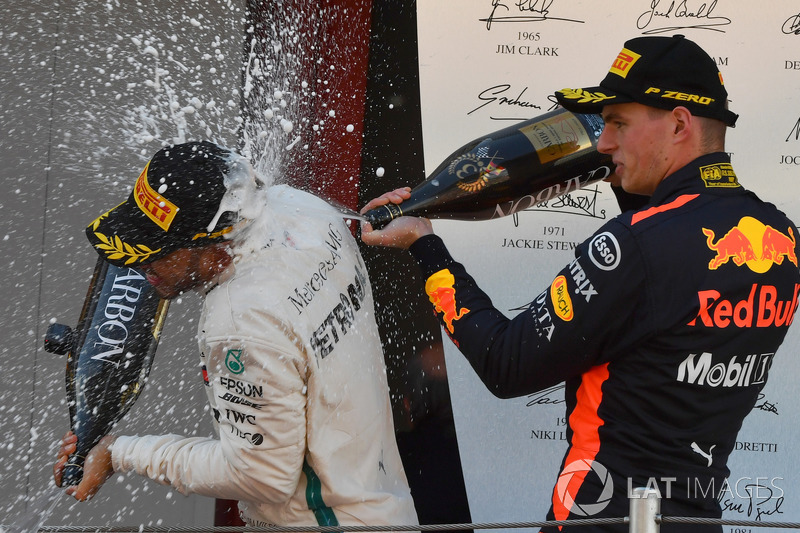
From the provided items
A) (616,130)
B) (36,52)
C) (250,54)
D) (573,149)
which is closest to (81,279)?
(36,52)

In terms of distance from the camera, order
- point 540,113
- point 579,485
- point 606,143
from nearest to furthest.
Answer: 1. point 579,485
2. point 606,143
3. point 540,113

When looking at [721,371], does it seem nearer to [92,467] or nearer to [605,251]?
[605,251]

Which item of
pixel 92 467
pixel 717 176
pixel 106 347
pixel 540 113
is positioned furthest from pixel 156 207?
pixel 540 113

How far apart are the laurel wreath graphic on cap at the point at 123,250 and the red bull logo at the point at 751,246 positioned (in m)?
0.93

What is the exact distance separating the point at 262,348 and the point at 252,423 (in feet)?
0.44

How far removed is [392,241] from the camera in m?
1.70

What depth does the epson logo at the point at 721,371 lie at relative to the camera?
1.40m

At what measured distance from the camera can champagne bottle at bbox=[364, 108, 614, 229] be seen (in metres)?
1.85

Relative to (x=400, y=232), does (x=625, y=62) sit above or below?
above

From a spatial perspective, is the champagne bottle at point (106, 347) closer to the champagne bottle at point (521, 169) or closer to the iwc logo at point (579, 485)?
the champagne bottle at point (521, 169)

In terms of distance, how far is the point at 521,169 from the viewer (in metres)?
1.85

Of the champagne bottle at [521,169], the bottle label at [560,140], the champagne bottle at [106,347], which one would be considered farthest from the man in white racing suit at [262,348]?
the bottle label at [560,140]

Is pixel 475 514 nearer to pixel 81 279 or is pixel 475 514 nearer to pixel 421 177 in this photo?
pixel 421 177

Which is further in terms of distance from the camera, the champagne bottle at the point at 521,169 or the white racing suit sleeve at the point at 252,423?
the champagne bottle at the point at 521,169
